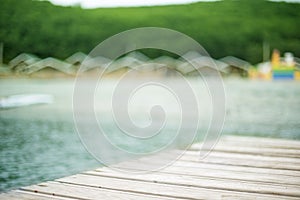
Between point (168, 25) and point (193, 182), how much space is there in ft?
84.8

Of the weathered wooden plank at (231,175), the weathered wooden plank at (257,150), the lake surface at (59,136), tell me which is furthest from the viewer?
the lake surface at (59,136)

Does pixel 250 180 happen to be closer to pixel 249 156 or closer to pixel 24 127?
pixel 249 156

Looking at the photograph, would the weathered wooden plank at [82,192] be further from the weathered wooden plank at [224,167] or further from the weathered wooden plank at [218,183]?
the weathered wooden plank at [224,167]

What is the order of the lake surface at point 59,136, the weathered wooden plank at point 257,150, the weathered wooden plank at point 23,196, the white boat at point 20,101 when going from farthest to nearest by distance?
the white boat at point 20,101, the lake surface at point 59,136, the weathered wooden plank at point 257,150, the weathered wooden plank at point 23,196

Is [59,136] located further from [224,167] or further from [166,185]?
[166,185]

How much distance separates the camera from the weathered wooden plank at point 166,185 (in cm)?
101

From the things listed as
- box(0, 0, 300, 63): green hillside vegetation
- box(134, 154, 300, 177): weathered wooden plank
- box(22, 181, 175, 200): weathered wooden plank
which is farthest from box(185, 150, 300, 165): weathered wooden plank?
box(0, 0, 300, 63): green hillside vegetation

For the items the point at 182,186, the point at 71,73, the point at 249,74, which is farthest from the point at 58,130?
the point at 249,74

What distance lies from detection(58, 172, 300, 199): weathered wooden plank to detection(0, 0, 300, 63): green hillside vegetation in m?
11.8

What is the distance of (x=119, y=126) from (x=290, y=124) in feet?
5.27

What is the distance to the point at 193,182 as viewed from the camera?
3.70 feet

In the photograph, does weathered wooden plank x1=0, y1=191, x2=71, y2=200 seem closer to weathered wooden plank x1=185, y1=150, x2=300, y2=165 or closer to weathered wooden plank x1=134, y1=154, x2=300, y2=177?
weathered wooden plank x1=134, y1=154, x2=300, y2=177

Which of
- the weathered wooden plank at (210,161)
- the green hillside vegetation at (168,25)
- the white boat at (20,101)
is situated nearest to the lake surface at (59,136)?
the white boat at (20,101)

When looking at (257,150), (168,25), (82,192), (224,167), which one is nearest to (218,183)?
(224,167)
